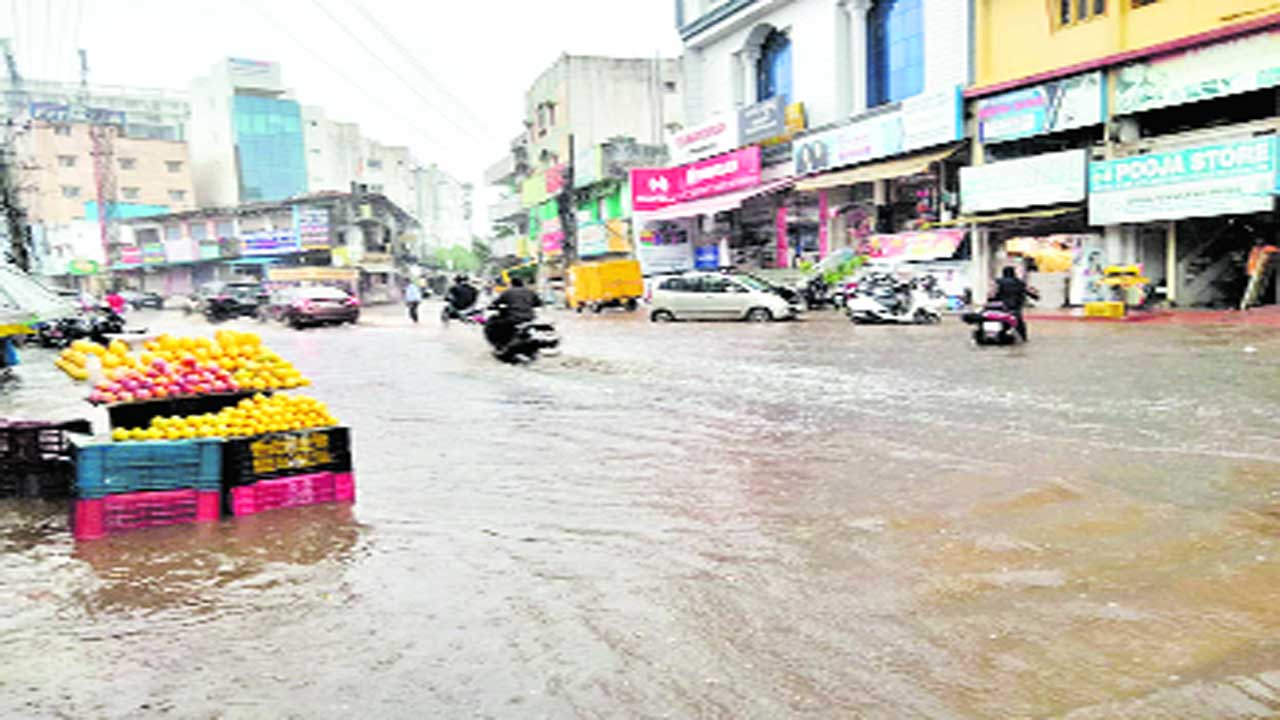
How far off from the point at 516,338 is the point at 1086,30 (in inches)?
597

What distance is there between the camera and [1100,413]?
771cm

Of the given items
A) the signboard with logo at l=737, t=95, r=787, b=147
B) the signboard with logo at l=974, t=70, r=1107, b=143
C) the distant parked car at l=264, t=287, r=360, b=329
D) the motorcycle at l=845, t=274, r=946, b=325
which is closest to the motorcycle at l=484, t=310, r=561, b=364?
the motorcycle at l=845, t=274, r=946, b=325

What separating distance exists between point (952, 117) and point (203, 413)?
806 inches

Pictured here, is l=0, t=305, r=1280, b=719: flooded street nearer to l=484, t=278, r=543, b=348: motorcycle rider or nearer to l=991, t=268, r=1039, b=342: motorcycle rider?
l=991, t=268, r=1039, b=342: motorcycle rider

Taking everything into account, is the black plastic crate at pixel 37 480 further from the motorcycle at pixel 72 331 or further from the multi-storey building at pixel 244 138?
the multi-storey building at pixel 244 138

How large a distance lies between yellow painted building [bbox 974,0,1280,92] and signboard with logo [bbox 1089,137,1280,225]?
229cm

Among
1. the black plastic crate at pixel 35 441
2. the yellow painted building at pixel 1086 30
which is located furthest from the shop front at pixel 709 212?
the black plastic crate at pixel 35 441

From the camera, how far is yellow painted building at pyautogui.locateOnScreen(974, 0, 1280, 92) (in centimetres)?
1677

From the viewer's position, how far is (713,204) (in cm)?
3111

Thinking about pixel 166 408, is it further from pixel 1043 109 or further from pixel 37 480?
pixel 1043 109

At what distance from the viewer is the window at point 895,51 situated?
24969 mm

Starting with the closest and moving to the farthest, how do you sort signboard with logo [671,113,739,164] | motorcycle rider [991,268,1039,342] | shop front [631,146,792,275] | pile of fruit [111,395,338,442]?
1. pile of fruit [111,395,338,442]
2. motorcycle rider [991,268,1039,342]
3. shop front [631,146,792,275]
4. signboard with logo [671,113,739,164]

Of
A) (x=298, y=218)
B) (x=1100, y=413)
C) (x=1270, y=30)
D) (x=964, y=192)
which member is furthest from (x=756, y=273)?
(x=298, y=218)

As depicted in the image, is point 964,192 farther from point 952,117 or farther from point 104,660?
point 104,660
